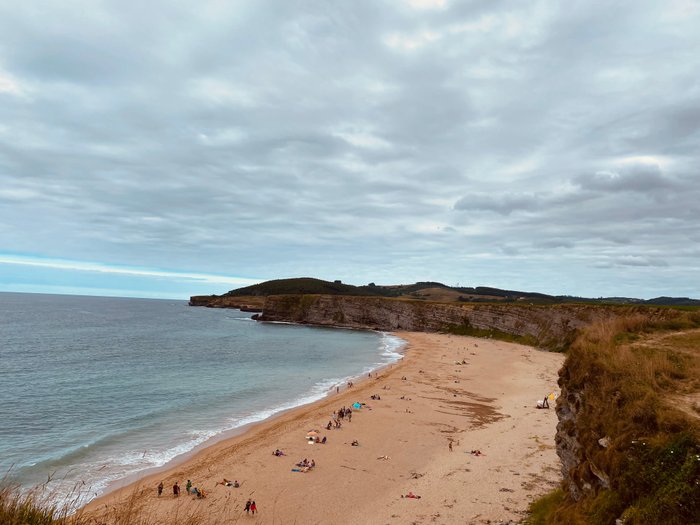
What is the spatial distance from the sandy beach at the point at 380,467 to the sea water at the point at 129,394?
11.3 feet

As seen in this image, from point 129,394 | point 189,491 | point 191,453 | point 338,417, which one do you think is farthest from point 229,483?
point 129,394

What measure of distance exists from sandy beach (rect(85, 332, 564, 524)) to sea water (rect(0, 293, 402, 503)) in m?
3.46

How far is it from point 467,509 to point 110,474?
62.0ft

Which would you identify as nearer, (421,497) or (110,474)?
(421,497)

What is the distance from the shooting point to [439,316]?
395 feet

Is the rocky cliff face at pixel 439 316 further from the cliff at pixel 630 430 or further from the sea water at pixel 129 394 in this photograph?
the cliff at pixel 630 430

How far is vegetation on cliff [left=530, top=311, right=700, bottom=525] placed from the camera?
9.17 meters

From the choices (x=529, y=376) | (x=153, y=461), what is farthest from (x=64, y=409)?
(x=529, y=376)

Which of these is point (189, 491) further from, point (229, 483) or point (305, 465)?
point (305, 465)

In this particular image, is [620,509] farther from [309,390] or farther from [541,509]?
[309,390]

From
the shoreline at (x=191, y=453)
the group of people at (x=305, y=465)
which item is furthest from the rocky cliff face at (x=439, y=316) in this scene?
the group of people at (x=305, y=465)

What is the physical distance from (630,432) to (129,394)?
41.9 metres

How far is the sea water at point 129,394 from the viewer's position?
2491cm

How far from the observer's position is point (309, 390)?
46531 millimetres
